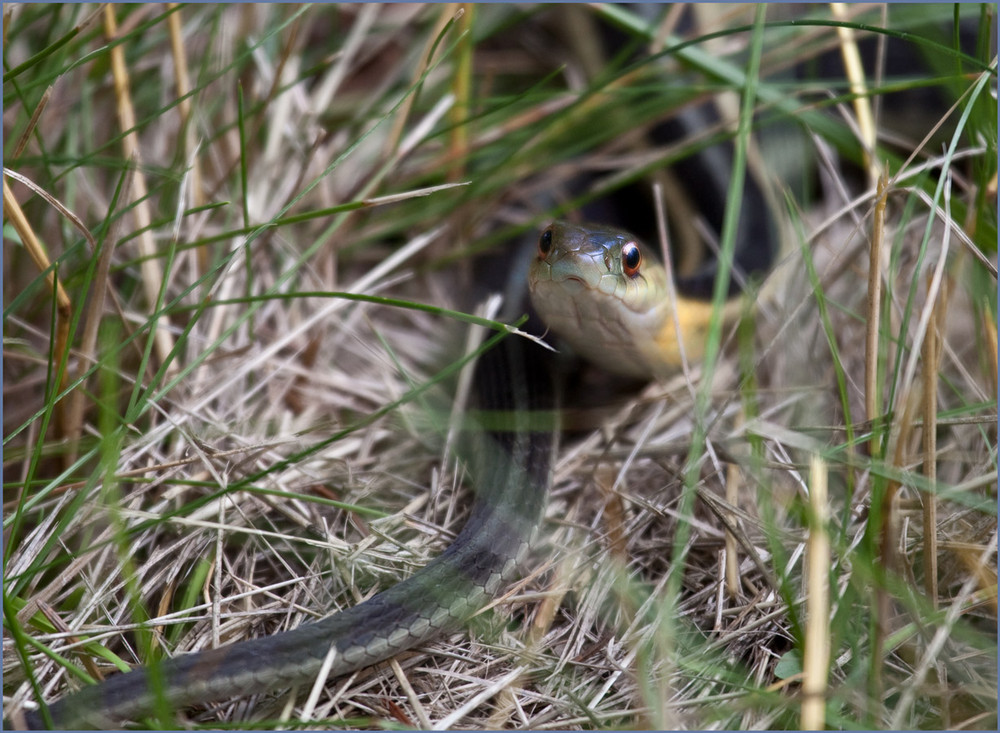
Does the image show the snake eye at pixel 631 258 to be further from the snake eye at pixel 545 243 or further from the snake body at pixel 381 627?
the snake body at pixel 381 627

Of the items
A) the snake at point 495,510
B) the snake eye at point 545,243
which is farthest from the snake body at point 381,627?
the snake eye at point 545,243

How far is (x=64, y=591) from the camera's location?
163 cm

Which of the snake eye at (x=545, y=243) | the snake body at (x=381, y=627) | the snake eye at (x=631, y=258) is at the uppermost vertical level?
the snake eye at (x=545, y=243)

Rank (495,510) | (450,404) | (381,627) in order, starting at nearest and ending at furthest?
(381,627) → (495,510) → (450,404)

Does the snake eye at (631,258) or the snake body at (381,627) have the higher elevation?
the snake eye at (631,258)

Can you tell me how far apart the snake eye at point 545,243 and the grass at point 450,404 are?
31 centimetres

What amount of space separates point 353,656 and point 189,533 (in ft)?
1.64

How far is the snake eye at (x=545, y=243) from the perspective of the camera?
1889 millimetres

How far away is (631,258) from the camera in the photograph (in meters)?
1.92

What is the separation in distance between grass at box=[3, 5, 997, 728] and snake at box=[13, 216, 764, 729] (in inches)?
2.9

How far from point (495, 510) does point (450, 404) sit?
1.60ft

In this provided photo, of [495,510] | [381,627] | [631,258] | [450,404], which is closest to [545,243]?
[631,258]

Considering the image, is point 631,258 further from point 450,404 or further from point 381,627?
point 381,627

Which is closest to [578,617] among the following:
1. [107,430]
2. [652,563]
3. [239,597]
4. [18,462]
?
[652,563]
